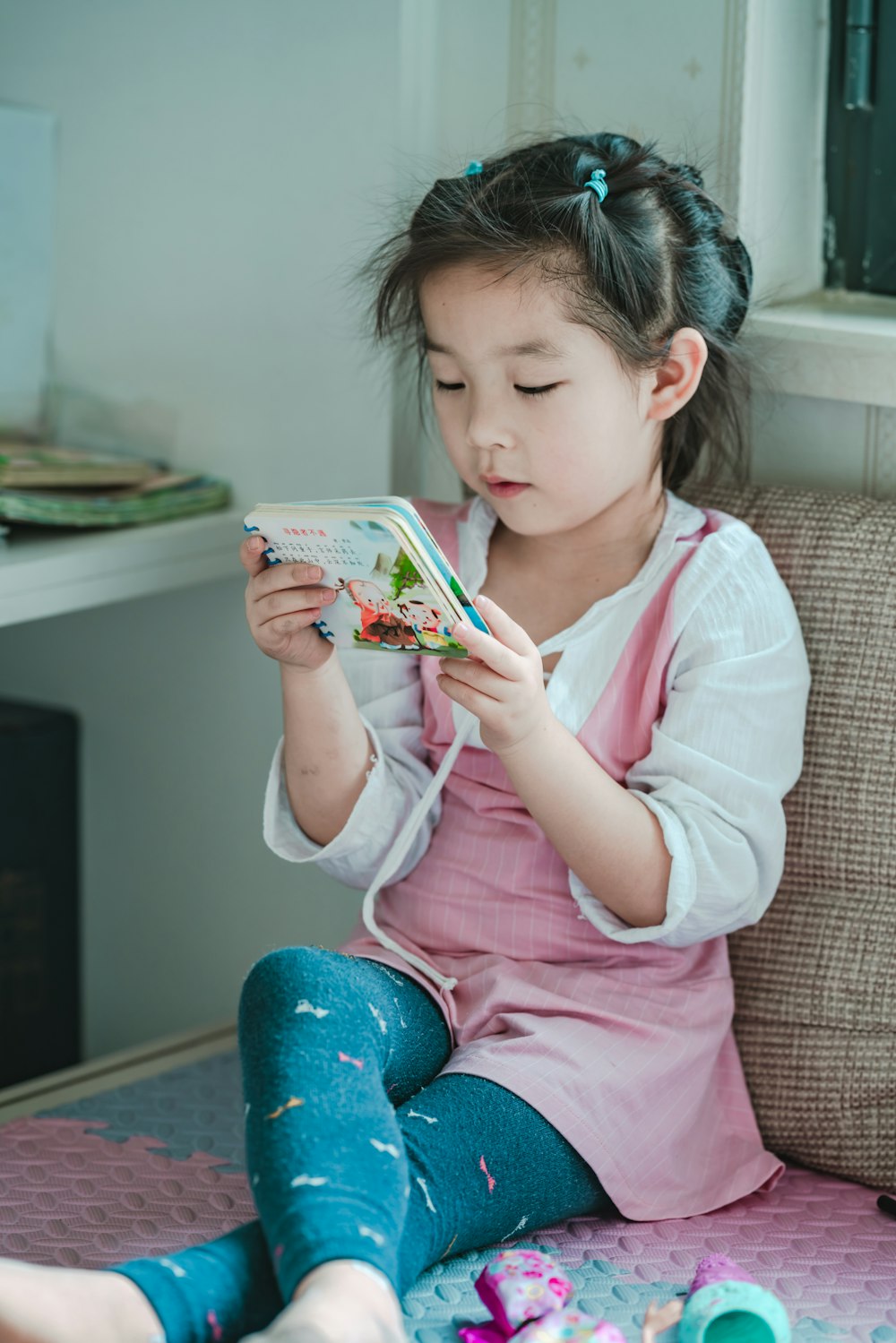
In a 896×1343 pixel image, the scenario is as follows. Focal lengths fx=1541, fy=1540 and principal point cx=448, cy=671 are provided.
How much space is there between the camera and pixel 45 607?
4.18 ft

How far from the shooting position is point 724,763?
3.34 ft

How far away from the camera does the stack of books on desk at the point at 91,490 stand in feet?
4.30

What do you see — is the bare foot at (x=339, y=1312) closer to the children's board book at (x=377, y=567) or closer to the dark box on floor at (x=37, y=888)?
the children's board book at (x=377, y=567)

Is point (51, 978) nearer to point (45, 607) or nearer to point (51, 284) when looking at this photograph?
point (45, 607)

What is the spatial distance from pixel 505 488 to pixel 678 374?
0.15 metres

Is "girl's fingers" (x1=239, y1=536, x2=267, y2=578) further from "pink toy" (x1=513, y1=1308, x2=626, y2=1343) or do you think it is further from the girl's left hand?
"pink toy" (x1=513, y1=1308, x2=626, y2=1343)

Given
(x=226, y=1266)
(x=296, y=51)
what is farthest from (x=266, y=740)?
(x=226, y=1266)

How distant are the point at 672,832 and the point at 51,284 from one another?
36.0 inches

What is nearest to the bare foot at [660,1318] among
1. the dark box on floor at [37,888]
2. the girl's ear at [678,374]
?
the girl's ear at [678,374]

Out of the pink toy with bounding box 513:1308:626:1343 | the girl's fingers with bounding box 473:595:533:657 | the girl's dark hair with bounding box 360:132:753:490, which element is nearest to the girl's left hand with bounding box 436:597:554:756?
the girl's fingers with bounding box 473:595:533:657

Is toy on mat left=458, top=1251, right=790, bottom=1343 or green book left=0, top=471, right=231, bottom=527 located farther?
green book left=0, top=471, right=231, bottom=527

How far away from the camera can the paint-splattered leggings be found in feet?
2.55

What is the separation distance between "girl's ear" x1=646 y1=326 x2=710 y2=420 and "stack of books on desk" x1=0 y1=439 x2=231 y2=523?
51 centimetres

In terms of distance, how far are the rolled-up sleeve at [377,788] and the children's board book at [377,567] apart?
156 millimetres
